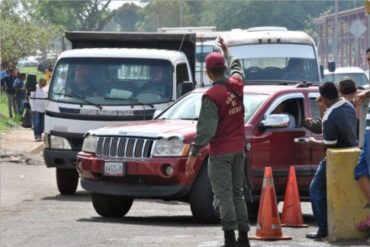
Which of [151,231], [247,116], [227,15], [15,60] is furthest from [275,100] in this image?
[227,15]

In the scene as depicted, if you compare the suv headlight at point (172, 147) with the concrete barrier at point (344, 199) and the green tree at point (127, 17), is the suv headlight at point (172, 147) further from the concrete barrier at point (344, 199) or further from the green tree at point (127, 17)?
the green tree at point (127, 17)

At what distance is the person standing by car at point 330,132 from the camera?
11.7 m

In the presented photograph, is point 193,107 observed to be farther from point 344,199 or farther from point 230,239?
point 230,239

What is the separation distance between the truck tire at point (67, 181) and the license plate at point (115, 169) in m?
4.11

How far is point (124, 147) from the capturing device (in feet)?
45.2

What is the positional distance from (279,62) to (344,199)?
1099cm

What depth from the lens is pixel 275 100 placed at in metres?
14.3

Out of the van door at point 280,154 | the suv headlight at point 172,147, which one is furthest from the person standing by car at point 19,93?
the suv headlight at point 172,147

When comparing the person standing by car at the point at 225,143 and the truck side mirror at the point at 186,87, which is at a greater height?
the truck side mirror at the point at 186,87

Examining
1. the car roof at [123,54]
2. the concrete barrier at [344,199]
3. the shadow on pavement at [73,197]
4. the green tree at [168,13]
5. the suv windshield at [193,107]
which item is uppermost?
the green tree at [168,13]

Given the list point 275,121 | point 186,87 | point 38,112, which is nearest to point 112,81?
point 186,87

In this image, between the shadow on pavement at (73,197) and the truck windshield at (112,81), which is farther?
the truck windshield at (112,81)

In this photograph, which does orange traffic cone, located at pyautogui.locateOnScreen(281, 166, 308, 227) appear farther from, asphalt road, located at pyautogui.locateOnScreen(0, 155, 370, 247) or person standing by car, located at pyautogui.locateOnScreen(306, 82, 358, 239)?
person standing by car, located at pyautogui.locateOnScreen(306, 82, 358, 239)

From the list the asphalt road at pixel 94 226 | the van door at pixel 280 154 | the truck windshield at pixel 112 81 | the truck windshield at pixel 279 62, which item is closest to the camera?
the asphalt road at pixel 94 226
